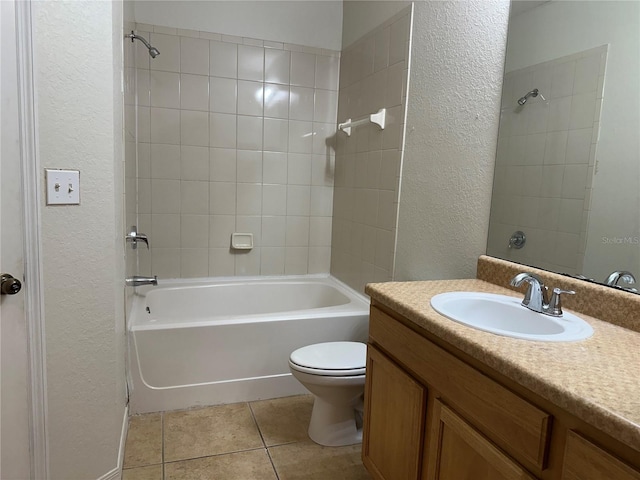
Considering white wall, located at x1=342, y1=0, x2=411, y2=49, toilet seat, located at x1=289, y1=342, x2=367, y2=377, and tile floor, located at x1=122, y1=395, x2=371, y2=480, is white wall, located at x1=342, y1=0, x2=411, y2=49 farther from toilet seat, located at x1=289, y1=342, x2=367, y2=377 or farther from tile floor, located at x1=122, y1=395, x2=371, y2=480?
tile floor, located at x1=122, y1=395, x2=371, y2=480

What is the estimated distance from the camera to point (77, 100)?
129 cm

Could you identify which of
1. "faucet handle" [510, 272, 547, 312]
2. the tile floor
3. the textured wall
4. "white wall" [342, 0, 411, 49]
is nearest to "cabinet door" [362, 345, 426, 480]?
the tile floor

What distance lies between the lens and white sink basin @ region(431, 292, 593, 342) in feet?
3.80

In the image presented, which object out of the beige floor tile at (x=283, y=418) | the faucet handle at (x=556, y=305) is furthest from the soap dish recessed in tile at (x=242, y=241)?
the faucet handle at (x=556, y=305)

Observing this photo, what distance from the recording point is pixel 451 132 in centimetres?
184

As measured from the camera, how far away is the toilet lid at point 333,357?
181 centimetres

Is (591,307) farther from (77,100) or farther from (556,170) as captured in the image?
(77,100)

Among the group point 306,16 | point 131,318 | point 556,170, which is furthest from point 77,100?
point 306,16

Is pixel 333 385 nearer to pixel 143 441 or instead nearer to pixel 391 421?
pixel 391 421

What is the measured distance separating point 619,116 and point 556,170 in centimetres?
27

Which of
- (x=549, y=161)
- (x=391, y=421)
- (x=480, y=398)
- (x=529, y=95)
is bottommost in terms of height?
(x=391, y=421)

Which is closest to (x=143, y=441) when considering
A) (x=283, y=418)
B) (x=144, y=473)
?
(x=144, y=473)

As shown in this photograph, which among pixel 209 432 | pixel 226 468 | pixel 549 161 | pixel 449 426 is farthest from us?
pixel 209 432

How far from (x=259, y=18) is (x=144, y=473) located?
8.70 feet
